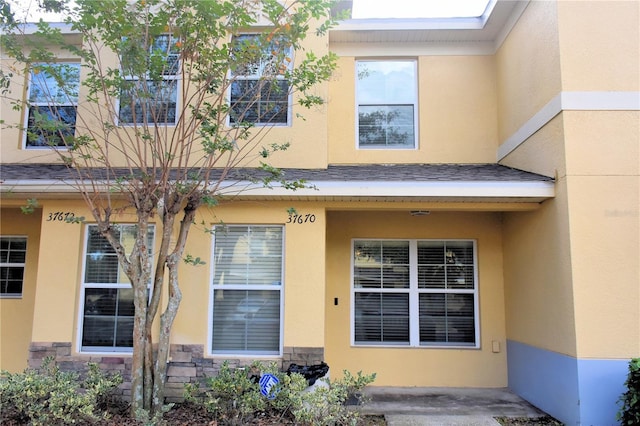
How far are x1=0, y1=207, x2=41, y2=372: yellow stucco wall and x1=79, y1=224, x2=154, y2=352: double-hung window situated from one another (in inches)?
67.9

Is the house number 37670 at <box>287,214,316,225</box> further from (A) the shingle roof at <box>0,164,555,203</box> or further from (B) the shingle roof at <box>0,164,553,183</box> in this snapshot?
(B) the shingle roof at <box>0,164,553,183</box>

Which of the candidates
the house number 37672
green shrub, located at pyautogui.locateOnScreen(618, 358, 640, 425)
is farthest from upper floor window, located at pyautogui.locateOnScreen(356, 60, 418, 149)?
the house number 37672

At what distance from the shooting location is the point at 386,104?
27.0 feet

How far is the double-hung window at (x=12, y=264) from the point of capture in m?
7.74

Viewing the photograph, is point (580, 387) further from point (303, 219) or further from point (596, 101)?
point (303, 219)

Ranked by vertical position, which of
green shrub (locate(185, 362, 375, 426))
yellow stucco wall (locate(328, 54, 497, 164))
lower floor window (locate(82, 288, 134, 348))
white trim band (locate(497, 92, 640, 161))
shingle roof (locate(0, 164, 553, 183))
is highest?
yellow stucco wall (locate(328, 54, 497, 164))

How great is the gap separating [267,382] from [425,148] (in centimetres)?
484

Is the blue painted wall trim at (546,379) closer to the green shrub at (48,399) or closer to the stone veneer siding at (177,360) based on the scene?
the stone veneer siding at (177,360)

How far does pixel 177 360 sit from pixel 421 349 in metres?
3.90

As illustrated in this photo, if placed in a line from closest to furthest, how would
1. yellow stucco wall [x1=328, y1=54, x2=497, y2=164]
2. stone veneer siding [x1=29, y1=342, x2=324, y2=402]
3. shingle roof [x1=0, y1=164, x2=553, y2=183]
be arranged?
stone veneer siding [x1=29, y1=342, x2=324, y2=402] < shingle roof [x1=0, y1=164, x2=553, y2=183] < yellow stucco wall [x1=328, y1=54, x2=497, y2=164]

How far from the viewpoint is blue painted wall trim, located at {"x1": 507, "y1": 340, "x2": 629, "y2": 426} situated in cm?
524

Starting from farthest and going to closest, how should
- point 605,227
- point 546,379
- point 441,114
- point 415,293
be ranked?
point 441,114
point 415,293
point 546,379
point 605,227

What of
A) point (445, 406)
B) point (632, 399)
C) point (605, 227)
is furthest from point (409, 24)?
point (632, 399)

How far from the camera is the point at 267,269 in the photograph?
6578mm
